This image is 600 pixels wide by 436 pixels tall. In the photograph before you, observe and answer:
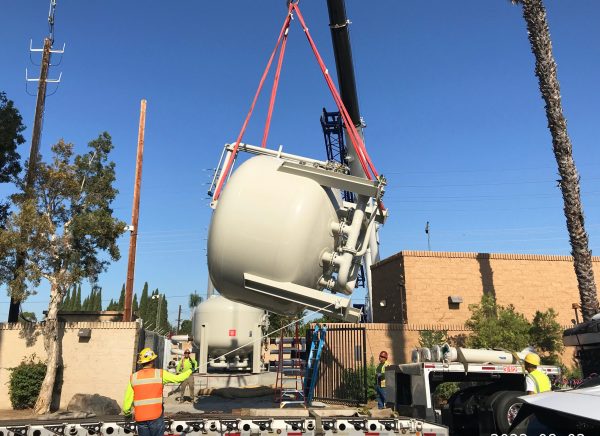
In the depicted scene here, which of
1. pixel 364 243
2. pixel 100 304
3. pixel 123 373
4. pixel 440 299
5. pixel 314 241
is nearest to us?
pixel 314 241

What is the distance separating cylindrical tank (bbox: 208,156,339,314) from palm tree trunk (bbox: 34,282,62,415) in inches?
363

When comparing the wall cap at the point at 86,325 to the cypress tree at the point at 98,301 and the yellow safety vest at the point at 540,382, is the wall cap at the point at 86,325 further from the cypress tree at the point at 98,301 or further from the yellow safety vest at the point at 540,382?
the cypress tree at the point at 98,301

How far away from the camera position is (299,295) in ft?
23.4

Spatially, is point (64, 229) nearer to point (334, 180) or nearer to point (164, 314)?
point (334, 180)

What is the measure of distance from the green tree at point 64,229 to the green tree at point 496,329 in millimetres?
11441

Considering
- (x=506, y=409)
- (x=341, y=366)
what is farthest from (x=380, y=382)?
(x=506, y=409)

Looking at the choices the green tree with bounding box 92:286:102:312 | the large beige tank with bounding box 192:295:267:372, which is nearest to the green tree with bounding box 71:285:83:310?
the green tree with bounding box 92:286:102:312

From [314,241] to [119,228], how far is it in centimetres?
1053

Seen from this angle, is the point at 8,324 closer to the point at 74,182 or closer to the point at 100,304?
the point at 74,182

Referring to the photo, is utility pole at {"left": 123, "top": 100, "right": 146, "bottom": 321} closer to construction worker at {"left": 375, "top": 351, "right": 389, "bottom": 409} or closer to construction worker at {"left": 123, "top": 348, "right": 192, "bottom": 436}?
construction worker at {"left": 375, "top": 351, "right": 389, "bottom": 409}

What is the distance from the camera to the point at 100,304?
77.4 meters

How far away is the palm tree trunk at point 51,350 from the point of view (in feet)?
45.4

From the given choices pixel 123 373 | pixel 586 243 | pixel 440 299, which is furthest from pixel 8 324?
pixel 586 243

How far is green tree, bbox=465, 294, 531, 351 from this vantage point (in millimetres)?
14695
